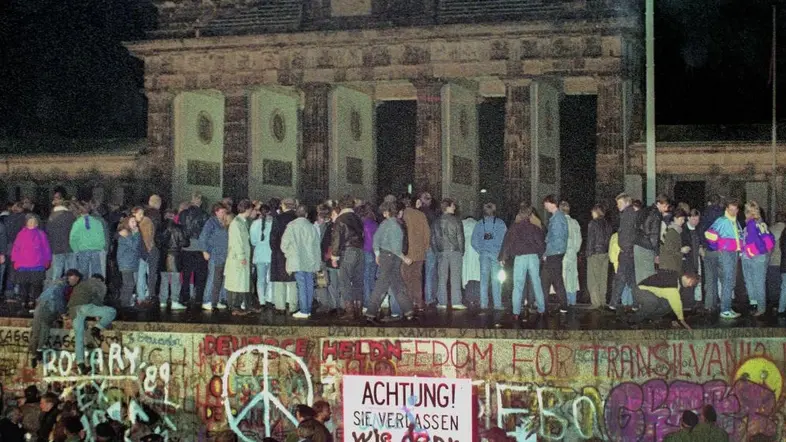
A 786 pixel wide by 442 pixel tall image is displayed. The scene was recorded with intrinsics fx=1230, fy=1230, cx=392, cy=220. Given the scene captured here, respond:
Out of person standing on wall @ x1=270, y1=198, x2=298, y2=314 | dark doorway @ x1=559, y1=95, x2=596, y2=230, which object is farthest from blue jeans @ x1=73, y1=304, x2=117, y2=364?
dark doorway @ x1=559, y1=95, x2=596, y2=230

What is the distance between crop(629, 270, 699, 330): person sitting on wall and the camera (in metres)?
19.4

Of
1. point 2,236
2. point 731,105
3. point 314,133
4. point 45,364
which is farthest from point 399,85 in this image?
point 45,364

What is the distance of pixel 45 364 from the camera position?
21047 mm

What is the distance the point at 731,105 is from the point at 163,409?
1064 inches

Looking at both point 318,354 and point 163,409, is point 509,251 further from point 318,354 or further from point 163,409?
point 163,409

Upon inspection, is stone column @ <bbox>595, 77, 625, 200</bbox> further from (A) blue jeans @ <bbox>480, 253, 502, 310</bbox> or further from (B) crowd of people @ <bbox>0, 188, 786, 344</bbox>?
(A) blue jeans @ <bbox>480, 253, 502, 310</bbox>

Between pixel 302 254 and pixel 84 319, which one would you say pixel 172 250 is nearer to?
pixel 84 319

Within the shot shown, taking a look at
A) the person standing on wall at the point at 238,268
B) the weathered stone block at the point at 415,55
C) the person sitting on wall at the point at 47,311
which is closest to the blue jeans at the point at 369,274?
the person standing on wall at the point at 238,268

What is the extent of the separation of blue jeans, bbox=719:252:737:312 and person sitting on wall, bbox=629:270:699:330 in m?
1.10

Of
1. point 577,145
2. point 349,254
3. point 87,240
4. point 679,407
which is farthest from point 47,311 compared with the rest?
point 577,145

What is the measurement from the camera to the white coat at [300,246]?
2098cm

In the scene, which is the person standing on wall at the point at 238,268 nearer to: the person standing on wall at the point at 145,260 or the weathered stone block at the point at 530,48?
the person standing on wall at the point at 145,260

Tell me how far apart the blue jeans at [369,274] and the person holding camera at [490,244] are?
183cm

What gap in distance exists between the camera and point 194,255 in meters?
23.0
